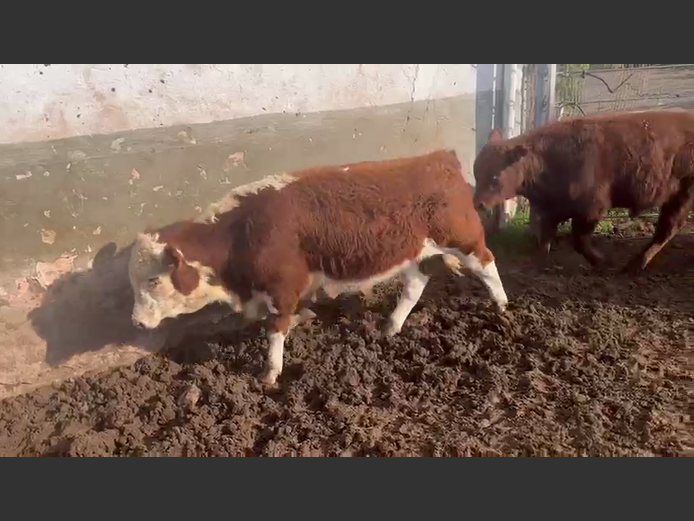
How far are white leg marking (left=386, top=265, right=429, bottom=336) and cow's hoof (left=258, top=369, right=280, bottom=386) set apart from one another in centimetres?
111

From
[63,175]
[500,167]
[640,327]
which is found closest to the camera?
[63,175]

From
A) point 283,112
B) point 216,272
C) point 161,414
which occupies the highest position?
point 283,112

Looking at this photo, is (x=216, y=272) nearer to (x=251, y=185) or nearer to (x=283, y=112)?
A: (x=251, y=185)

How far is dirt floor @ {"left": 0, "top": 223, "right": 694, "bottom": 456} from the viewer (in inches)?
165

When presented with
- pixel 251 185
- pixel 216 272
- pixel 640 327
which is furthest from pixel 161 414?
pixel 640 327

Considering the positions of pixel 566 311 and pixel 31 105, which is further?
pixel 566 311

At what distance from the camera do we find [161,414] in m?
4.71

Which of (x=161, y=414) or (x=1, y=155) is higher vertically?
(x=1, y=155)

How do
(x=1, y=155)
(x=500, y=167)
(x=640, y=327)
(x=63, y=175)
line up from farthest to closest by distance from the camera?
1. (x=500, y=167)
2. (x=640, y=327)
3. (x=63, y=175)
4. (x=1, y=155)

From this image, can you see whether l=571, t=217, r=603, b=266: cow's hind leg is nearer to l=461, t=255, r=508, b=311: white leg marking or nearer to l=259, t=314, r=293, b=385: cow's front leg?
l=461, t=255, r=508, b=311: white leg marking

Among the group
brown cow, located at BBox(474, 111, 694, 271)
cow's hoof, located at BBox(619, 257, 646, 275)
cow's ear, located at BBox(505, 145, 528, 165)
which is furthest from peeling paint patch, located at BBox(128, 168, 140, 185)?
cow's hoof, located at BBox(619, 257, 646, 275)

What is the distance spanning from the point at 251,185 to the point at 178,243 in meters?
0.78

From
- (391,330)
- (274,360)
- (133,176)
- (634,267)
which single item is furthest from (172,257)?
(634,267)

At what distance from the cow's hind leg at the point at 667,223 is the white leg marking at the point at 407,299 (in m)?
2.30
